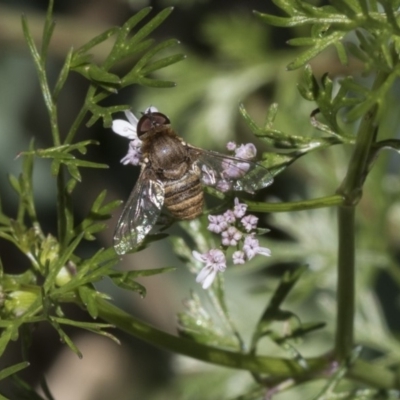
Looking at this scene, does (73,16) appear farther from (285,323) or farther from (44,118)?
(285,323)

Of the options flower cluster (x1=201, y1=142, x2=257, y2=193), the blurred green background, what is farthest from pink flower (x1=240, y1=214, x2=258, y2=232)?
the blurred green background

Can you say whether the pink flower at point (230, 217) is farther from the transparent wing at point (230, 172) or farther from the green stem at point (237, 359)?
the green stem at point (237, 359)

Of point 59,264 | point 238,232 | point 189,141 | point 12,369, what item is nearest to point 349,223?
point 238,232

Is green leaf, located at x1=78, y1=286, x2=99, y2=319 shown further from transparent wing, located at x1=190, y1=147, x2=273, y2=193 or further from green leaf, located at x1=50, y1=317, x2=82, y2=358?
transparent wing, located at x1=190, y1=147, x2=273, y2=193

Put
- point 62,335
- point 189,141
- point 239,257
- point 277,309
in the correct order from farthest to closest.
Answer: point 189,141 < point 277,309 < point 239,257 < point 62,335

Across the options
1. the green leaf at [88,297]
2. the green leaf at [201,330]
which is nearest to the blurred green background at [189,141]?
the green leaf at [201,330]

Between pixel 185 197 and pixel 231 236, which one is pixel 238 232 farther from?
pixel 185 197

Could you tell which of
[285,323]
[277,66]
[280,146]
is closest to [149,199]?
[280,146]

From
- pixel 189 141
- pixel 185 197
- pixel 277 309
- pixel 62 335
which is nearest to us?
pixel 62 335
